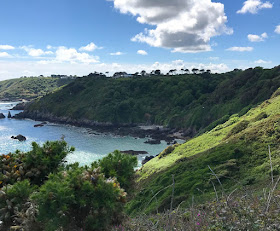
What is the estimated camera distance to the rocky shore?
325ft

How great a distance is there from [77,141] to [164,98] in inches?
2490

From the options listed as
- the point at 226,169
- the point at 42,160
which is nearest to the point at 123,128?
the point at 226,169

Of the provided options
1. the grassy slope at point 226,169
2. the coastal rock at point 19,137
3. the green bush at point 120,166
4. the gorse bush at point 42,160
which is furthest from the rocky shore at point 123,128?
the green bush at point 120,166

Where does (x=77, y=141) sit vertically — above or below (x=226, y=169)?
below

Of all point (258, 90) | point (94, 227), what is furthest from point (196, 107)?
point (94, 227)

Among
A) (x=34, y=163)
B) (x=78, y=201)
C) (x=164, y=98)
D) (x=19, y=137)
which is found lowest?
(x=19, y=137)

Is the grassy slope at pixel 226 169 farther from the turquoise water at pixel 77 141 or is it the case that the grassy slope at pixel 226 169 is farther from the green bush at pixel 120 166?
the turquoise water at pixel 77 141

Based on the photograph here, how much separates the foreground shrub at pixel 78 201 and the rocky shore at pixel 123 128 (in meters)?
81.5

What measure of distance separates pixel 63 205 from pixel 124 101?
126035 mm

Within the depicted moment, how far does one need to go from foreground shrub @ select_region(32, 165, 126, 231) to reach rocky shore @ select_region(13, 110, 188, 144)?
267 ft

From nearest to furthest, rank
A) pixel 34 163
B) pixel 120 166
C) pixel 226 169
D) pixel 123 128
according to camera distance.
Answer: pixel 120 166 < pixel 34 163 < pixel 226 169 < pixel 123 128

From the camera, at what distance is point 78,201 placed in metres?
9.38

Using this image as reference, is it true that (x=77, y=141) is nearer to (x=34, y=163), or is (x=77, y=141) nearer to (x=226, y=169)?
(x=226, y=169)

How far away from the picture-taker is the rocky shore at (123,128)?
99.0 meters
